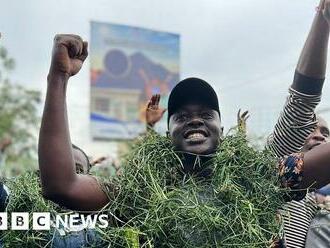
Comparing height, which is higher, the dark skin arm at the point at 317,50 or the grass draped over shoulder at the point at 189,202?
the dark skin arm at the point at 317,50

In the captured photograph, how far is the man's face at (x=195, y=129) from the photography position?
2.15 m

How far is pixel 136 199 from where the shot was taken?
80.8 inches

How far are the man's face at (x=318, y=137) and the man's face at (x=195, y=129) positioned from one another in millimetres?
821

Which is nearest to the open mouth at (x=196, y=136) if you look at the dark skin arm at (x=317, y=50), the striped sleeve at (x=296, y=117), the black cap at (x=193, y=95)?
the black cap at (x=193, y=95)

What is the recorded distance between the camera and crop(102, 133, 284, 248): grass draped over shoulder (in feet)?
6.43

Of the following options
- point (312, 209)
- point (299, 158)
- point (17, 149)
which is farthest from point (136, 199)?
point (17, 149)

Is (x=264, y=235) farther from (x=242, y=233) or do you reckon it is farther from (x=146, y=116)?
(x=146, y=116)

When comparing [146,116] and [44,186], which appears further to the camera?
[146,116]

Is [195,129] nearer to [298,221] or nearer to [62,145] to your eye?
[62,145]

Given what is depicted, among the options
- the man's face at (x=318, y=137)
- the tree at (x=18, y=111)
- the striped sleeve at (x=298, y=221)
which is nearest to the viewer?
the striped sleeve at (x=298, y=221)

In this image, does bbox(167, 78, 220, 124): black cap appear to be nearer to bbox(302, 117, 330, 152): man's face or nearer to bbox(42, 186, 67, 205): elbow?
bbox(42, 186, 67, 205): elbow

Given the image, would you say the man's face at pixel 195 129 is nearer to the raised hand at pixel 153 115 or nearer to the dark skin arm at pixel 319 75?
the dark skin arm at pixel 319 75

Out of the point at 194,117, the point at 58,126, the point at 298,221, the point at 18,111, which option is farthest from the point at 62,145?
the point at 18,111

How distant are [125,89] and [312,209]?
917 inches
